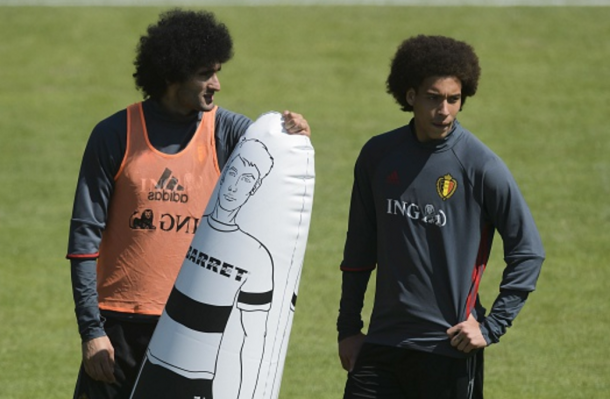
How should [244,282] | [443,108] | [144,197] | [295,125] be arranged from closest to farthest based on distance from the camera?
1. [244,282]
2. [295,125]
3. [443,108]
4. [144,197]

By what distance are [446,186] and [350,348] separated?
93 cm

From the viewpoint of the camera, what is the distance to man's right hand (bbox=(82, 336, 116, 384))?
5949mm

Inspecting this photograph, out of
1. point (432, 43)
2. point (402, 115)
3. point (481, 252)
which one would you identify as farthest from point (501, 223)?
point (402, 115)

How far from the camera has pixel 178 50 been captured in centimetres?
625

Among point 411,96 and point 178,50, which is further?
point 178,50

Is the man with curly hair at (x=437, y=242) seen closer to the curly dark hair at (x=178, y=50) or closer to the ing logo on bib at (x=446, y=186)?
the ing logo on bib at (x=446, y=186)

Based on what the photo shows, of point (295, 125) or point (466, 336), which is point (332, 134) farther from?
point (466, 336)

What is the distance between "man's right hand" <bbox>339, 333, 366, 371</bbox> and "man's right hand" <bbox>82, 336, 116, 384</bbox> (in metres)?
1.07

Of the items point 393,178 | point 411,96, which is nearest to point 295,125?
point 393,178

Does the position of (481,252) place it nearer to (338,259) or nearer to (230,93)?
A: (338,259)

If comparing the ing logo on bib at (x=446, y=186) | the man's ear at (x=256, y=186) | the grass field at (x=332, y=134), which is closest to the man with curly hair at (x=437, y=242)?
the ing logo on bib at (x=446, y=186)

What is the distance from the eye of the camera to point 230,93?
63.5 feet

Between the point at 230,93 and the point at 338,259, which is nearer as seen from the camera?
the point at 338,259

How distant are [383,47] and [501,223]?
1585cm
